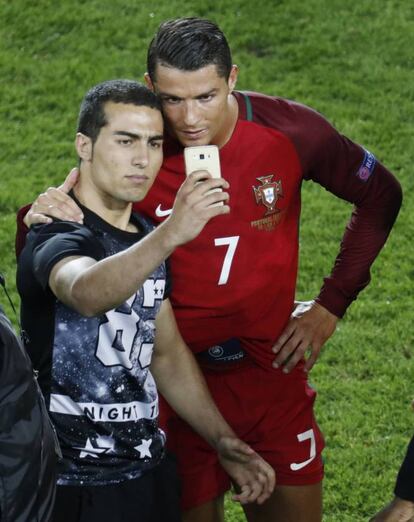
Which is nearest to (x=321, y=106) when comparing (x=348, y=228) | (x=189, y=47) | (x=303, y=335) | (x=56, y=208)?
(x=348, y=228)

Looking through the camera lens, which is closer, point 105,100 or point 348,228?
point 105,100

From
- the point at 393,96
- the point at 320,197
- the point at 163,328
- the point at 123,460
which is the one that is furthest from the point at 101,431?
the point at 393,96

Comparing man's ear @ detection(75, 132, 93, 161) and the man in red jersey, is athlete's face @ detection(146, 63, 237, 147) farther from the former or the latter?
man's ear @ detection(75, 132, 93, 161)

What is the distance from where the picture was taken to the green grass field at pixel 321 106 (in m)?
7.07

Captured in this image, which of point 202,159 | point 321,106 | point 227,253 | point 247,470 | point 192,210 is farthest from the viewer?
point 321,106

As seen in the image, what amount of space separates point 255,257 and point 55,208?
91 centimetres

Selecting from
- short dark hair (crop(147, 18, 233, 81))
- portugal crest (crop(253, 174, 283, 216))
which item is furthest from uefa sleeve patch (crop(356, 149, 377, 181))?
short dark hair (crop(147, 18, 233, 81))

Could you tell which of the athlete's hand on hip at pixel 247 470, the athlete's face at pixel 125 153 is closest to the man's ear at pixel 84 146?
the athlete's face at pixel 125 153

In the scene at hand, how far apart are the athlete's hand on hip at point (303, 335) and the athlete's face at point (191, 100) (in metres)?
0.95

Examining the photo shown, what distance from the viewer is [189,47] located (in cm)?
469

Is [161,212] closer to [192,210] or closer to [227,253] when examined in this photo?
[227,253]

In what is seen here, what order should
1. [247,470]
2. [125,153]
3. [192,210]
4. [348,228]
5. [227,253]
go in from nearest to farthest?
[192,210], [125,153], [247,470], [227,253], [348,228]

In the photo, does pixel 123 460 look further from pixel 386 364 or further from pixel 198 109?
pixel 386 364

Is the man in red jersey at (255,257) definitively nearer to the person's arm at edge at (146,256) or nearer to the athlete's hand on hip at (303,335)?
the athlete's hand on hip at (303,335)
